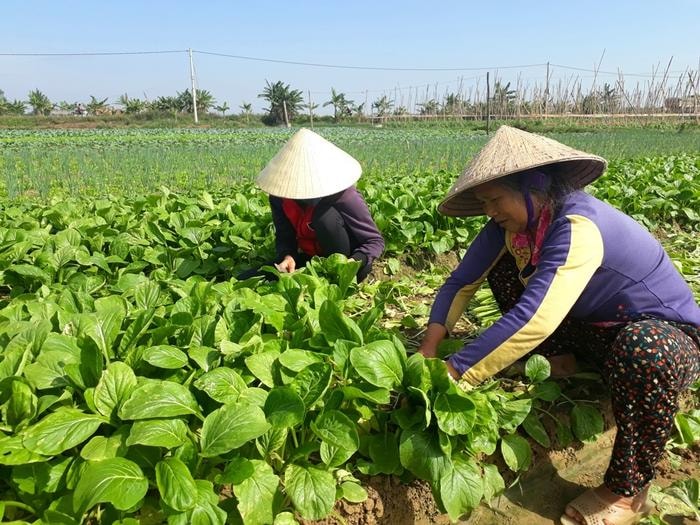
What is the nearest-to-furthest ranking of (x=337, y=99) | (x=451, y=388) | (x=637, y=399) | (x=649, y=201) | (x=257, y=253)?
(x=451, y=388), (x=637, y=399), (x=257, y=253), (x=649, y=201), (x=337, y=99)

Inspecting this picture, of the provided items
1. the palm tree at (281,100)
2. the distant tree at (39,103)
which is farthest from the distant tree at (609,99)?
the distant tree at (39,103)

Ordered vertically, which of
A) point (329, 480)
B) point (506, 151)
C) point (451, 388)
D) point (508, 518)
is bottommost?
point (508, 518)

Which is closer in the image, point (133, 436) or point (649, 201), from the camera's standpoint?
point (133, 436)

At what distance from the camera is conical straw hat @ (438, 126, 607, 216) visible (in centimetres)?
175

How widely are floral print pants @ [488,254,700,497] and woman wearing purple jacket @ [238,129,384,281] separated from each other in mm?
1660

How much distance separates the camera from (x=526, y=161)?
1746mm

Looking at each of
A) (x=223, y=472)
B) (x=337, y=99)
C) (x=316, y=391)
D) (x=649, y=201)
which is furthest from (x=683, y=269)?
(x=337, y=99)

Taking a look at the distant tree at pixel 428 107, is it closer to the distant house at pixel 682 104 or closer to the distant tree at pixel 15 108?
the distant house at pixel 682 104

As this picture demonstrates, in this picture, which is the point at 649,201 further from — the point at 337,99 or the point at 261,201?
the point at 337,99

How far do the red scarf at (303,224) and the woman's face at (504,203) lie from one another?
4.56 ft

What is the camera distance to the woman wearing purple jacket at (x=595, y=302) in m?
1.67

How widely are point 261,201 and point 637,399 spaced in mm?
3340

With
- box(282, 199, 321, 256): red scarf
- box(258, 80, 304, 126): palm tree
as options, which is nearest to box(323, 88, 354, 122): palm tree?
box(258, 80, 304, 126): palm tree

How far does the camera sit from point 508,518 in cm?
187
